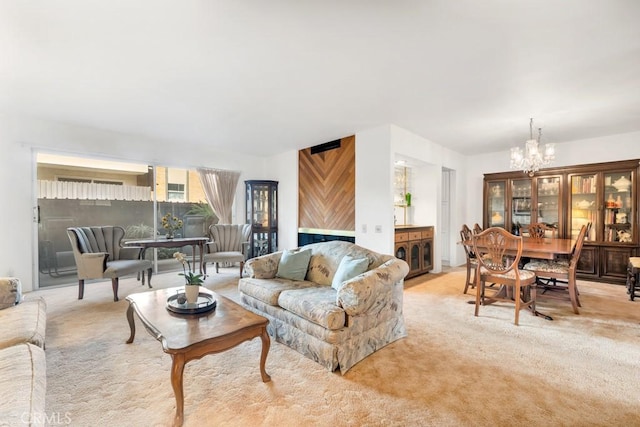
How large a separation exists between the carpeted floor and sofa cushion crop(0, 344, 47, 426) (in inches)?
16.8

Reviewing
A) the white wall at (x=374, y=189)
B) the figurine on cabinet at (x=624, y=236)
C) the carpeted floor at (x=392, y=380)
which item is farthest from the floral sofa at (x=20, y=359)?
the figurine on cabinet at (x=624, y=236)

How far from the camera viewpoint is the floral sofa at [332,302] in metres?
2.14

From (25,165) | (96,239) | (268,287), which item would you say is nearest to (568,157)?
(268,287)

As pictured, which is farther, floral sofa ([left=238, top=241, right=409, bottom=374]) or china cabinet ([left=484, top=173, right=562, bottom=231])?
china cabinet ([left=484, top=173, right=562, bottom=231])

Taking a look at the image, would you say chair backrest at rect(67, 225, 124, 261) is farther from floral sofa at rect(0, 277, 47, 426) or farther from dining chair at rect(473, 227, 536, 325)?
dining chair at rect(473, 227, 536, 325)

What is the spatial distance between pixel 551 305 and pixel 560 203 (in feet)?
8.44

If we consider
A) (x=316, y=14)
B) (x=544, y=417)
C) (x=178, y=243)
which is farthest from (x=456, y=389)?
(x=178, y=243)

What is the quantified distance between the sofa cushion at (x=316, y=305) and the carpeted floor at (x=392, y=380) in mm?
371

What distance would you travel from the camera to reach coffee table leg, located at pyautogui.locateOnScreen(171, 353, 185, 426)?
1609 mm

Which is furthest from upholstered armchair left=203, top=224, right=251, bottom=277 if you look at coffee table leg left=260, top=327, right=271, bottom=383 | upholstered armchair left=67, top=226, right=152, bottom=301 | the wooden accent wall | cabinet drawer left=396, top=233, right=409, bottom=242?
coffee table leg left=260, top=327, right=271, bottom=383

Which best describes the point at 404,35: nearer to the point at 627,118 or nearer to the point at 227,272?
the point at 627,118

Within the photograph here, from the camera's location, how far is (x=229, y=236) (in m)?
5.50

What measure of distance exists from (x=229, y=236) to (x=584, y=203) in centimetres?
646

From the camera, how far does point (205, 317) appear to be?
81.4 inches
